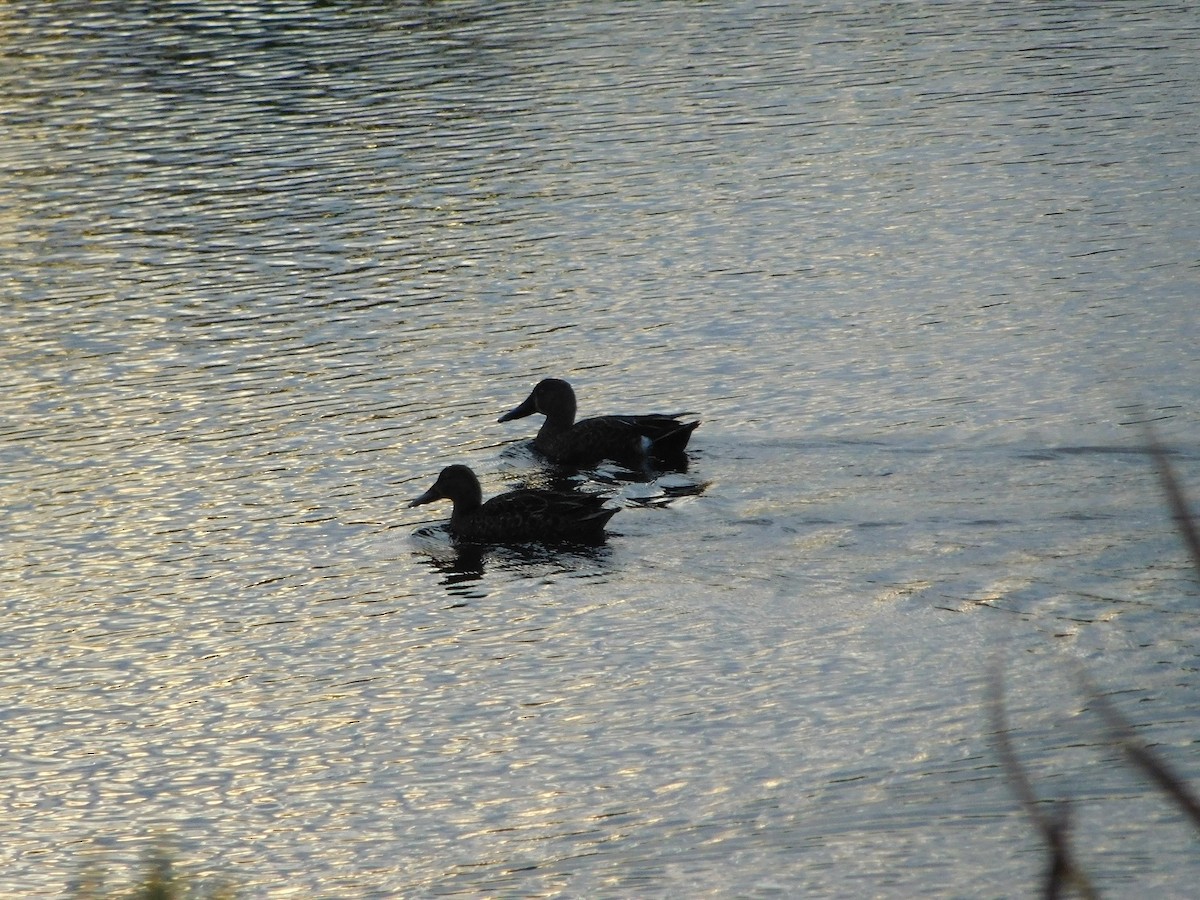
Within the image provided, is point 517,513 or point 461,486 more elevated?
point 461,486

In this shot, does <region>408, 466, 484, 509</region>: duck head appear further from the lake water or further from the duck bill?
the duck bill

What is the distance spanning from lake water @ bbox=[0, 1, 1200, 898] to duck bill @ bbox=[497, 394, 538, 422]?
10.4 inches

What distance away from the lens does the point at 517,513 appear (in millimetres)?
12617

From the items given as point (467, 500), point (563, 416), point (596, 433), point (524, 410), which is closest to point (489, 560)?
point (467, 500)

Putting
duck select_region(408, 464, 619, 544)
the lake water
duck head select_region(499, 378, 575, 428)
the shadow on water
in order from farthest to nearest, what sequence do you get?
1. duck head select_region(499, 378, 575, 428)
2. duck select_region(408, 464, 619, 544)
3. the shadow on water
4. the lake water

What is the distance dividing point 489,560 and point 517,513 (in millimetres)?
409

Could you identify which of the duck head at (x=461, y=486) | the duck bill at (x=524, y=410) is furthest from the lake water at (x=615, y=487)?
the duck head at (x=461, y=486)

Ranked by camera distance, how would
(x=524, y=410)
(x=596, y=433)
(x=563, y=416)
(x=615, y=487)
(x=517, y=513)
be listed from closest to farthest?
(x=517, y=513) < (x=615, y=487) < (x=596, y=433) < (x=563, y=416) < (x=524, y=410)

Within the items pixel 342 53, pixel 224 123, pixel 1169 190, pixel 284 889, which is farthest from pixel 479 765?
pixel 342 53

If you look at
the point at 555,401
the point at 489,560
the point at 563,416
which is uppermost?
the point at 555,401

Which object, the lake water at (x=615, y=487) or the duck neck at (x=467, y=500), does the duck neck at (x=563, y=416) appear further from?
the duck neck at (x=467, y=500)

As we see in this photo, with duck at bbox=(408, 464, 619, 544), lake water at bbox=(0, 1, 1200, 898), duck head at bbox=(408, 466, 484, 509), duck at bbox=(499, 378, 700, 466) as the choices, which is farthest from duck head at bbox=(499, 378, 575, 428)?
duck head at bbox=(408, 466, 484, 509)

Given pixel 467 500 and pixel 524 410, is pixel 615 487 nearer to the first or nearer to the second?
pixel 467 500

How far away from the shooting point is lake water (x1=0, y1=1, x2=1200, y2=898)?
8500mm
